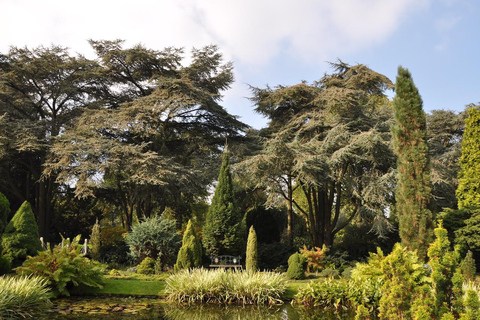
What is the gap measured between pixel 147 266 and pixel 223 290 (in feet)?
15.7

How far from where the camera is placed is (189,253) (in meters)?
13.4

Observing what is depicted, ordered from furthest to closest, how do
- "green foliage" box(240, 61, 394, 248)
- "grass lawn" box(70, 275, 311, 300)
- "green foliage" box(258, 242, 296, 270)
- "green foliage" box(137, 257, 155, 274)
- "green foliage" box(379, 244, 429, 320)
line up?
1. "green foliage" box(258, 242, 296, 270)
2. "green foliage" box(240, 61, 394, 248)
3. "green foliage" box(137, 257, 155, 274)
4. "grass lawn" box(70, 275, 311, 300)
5. "green foliage" box(379, 244, 429, 320)

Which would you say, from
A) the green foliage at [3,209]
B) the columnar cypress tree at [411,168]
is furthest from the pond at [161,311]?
the columnar cypress tree at [411,168]

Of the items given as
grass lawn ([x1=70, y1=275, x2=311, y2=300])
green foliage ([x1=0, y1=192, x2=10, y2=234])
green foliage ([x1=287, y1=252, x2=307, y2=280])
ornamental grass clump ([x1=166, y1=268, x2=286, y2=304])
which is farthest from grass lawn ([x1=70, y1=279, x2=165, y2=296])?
green foliage ([x1=287, y1=252, x2=307, y2=280])

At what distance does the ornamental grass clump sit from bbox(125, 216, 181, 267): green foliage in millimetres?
4406

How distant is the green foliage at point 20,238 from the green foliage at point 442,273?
12.8 meters

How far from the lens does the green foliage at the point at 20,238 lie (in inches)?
508

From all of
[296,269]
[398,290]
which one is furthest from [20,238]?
[398,290]

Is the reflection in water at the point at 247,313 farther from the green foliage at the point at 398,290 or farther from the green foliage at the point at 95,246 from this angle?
the green foliage at the point at 95,246

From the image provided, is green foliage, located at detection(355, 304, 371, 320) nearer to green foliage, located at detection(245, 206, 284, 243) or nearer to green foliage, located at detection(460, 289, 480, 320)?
green foliage, located at detection(460, 289, 480, 320)

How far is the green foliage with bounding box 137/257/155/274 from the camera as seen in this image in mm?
13680

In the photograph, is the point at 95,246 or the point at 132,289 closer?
the point at 132,289

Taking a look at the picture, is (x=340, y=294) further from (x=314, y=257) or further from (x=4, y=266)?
(x=4, y=266)

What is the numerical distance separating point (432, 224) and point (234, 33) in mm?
8982
